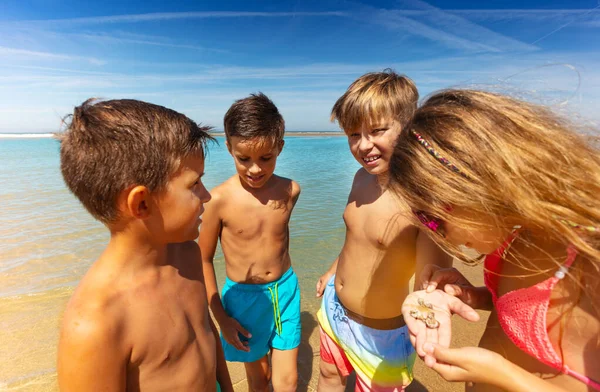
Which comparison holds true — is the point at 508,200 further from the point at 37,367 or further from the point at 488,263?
the point at 37,367

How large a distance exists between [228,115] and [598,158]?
89.0 inches

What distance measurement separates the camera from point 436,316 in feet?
4.14

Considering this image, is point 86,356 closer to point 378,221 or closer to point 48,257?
point 378,221

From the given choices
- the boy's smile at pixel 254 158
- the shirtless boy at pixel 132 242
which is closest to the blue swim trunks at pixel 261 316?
the boy's smile at pixel 254 158

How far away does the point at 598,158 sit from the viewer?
113 cm

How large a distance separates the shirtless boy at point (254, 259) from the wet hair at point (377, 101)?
2.26ft

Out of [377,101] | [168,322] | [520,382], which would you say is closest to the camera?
[520,382]

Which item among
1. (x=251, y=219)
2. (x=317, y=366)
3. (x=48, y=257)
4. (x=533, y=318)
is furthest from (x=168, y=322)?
(x=48, y=257)

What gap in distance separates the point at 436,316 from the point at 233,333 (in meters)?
1.78

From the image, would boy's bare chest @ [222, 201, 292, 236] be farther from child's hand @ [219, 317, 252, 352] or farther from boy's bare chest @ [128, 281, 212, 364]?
boy's bare chest @ [128, 281, 212, 364]

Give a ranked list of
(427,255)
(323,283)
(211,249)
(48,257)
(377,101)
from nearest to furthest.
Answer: (427,255) < (377,101) < (211,249) < (323,283) < (48,257)

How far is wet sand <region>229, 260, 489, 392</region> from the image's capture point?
2.89m

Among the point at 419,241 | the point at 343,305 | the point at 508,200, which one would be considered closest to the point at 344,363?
the point at 343,305

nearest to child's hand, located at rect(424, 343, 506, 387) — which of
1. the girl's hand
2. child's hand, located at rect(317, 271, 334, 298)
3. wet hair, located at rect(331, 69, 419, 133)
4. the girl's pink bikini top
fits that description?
the girl's hand
